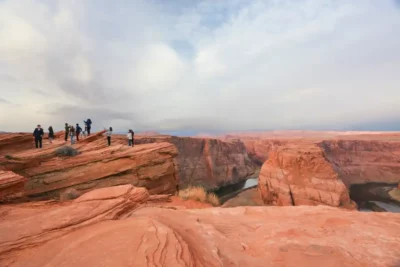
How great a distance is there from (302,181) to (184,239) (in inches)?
1186

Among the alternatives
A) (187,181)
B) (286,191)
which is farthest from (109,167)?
(187,181)

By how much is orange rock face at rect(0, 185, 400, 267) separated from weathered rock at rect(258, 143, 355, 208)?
24.8 m

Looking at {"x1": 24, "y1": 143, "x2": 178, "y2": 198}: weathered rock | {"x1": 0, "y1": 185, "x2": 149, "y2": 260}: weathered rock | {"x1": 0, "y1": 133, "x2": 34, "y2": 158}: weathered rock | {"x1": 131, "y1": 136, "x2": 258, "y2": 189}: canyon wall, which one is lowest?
{"x1": 131, "y1": 136, "x2": 258, "y2": 189}: canyon wall

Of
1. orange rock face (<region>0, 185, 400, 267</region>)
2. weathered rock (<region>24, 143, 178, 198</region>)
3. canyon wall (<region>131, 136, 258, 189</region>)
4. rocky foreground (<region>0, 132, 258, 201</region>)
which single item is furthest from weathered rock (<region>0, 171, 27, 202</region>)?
canyon wall (<region>131, 136, 258, 189</region>)

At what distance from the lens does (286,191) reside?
30.3m

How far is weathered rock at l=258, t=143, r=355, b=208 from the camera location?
90.6 feet

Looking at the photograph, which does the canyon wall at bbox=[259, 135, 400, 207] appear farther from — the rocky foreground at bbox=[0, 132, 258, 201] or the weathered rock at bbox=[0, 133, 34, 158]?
the weathered rock at bbox=[0, 133, 34, 158]

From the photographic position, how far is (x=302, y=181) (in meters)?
30.0

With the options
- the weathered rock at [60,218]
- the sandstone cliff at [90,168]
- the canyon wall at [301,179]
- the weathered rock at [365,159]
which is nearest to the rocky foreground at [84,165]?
the sandstone cliff at [90,168]

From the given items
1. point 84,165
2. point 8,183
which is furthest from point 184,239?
point 84,165

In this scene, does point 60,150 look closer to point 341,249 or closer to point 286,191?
point 341,249

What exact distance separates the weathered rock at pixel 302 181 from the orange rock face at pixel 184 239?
81.3 ft

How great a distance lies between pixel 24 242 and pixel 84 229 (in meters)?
0.99

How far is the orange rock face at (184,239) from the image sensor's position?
343 centimetres
